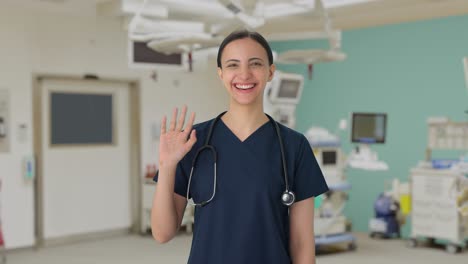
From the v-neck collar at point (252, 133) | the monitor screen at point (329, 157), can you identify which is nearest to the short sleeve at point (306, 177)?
the v-neck collar at point (252, 133)

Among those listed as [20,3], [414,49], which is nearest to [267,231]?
[20,3]

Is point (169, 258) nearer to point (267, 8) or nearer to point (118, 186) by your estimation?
point (118, 186)

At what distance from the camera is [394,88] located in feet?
22.8

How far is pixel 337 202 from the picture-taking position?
6.11 metres

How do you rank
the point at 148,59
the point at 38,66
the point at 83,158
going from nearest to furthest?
the point at 148,59 < the point at 38,66 < the point at 83,158

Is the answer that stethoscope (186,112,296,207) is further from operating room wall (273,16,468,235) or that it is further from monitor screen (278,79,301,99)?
→ operating room wall (273,16,468,235)

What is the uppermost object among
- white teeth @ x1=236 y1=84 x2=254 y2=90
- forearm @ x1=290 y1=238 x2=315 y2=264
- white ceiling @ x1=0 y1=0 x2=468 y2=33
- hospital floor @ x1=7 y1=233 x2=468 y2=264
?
white ceiling @ x1=0 y1=0 x2=468 y2=33

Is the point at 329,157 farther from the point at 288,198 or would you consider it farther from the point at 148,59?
the point at 288,198

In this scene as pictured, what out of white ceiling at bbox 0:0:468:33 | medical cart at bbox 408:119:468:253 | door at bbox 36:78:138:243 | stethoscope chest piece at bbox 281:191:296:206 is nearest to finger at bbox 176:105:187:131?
stethoscope chest piece at bbox 281:191:296:206

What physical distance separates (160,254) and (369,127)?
8.32 feet

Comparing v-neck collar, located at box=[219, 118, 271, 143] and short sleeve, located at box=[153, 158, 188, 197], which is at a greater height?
v-neck collar, located at box=[219, 118, 271, 143]

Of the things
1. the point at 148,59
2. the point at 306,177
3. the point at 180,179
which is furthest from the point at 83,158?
the point at 306,177

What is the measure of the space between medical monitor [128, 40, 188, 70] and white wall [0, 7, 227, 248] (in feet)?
1.58

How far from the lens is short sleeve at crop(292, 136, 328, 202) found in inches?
58.6
